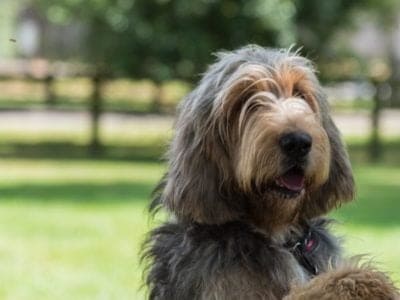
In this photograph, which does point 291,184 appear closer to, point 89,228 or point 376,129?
point 89,228

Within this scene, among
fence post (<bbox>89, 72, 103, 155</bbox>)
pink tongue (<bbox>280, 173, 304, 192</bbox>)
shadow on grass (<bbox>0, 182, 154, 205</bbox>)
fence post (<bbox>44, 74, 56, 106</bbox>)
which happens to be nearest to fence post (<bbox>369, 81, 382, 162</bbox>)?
fence post (<bbox>89, 72, 103, 155</bbox>)

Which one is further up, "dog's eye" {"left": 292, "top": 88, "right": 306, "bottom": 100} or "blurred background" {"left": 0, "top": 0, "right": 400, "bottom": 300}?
"dog's eye" {"left": 292, "top": 88, "right": 306, "bottom": 100}

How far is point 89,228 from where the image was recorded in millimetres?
11859

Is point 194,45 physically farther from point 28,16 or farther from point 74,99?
point 28,16

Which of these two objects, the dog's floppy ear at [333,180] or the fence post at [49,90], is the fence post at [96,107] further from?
the dog's floppy ear at [333,180]

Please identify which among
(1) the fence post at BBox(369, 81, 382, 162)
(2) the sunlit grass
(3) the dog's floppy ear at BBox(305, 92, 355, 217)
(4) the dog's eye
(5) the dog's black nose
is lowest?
(1) the fence post at BBox(369, 81, 382, 162)

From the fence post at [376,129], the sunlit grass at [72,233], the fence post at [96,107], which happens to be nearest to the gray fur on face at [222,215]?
the sunlit grass at [72,233]

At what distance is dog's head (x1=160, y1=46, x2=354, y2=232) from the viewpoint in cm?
504

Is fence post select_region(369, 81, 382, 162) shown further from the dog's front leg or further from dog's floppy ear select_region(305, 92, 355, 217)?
the dog's front leg

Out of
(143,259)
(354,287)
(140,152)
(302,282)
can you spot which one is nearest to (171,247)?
(143,259)

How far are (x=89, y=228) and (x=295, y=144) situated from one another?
23.2ft

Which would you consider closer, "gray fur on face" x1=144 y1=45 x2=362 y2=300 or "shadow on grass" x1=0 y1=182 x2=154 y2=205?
"gray fur on face" x1=144 y1=45 x2=362 y2=300

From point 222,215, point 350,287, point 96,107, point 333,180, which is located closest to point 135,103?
point 96,107

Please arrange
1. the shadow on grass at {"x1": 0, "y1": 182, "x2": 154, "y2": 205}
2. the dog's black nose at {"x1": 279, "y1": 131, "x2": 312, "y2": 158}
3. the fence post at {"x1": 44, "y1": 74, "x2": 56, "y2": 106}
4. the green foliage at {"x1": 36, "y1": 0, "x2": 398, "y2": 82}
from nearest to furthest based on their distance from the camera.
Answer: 1. the dog's black nose at {"x1": 279, "y1": 131, "x2": 312, "y2": 158}
2. the shadow on grass at {"x1": 0, "y1": 182, "x2": 154, "y2": 205}
3. the green foliage at {"x1": 36, "y1": 0, "x2": 398, "y2": 82}
4. the fence post at {"x1": 44, "y1": 74, "x2": 56, "y2": 106}
